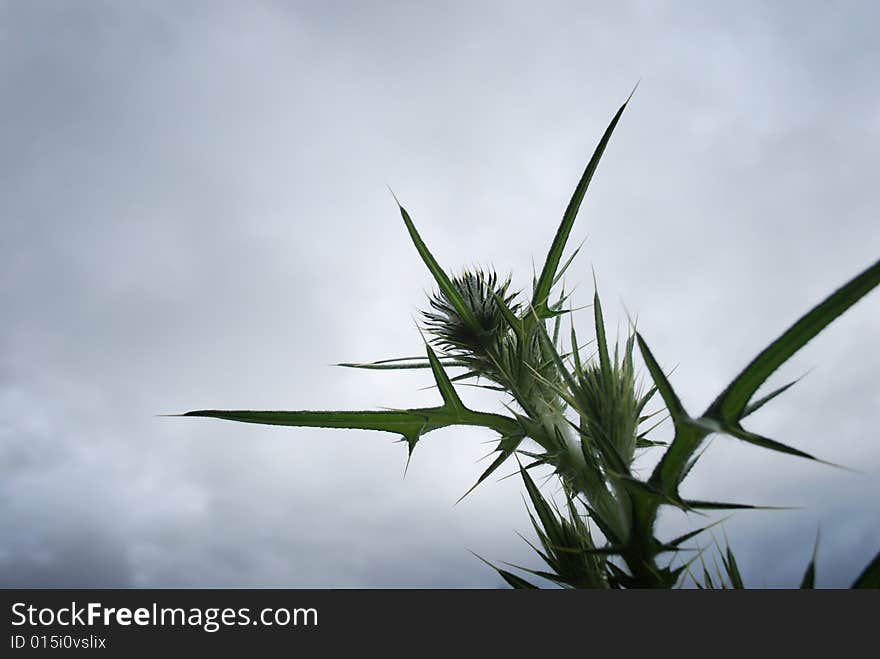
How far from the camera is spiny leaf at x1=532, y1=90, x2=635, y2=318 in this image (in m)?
1.82

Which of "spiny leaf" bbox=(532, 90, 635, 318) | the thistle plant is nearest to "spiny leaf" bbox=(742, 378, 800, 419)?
the thistle plant

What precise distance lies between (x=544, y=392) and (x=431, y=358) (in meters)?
0.46

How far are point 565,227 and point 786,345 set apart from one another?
2.98ft

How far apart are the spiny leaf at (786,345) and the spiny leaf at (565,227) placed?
2.74 ft

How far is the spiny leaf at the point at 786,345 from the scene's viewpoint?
106 cm

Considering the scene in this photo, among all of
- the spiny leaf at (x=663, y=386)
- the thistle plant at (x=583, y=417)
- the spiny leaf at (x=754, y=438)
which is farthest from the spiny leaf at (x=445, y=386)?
the spiny leaf at (x=754, y=438)

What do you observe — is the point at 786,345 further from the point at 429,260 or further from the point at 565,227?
the point at 429,260

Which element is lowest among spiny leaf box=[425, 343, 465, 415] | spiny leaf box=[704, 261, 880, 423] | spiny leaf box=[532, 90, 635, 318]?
spiny leaf box=[704, 261, 880, 423]

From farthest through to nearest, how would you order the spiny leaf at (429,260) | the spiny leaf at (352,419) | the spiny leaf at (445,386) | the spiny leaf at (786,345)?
1. the spiny leaf at (429,260)
2. the spiny leaf at (445,386)
3. the spiny leaf at (352,419)
4. the spiny leaf at (786,345)

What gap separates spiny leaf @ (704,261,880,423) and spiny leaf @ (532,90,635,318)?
2.74 feet

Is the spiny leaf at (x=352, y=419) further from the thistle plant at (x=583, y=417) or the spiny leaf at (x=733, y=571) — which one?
the spiny leaf at (x=733, y=571)

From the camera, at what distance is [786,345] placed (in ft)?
3.76

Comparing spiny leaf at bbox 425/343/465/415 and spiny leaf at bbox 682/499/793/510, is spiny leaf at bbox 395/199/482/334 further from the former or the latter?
spiny leaf at bbox 682/499/793/510

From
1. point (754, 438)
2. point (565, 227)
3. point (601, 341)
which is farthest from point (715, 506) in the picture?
point (565, 227)
